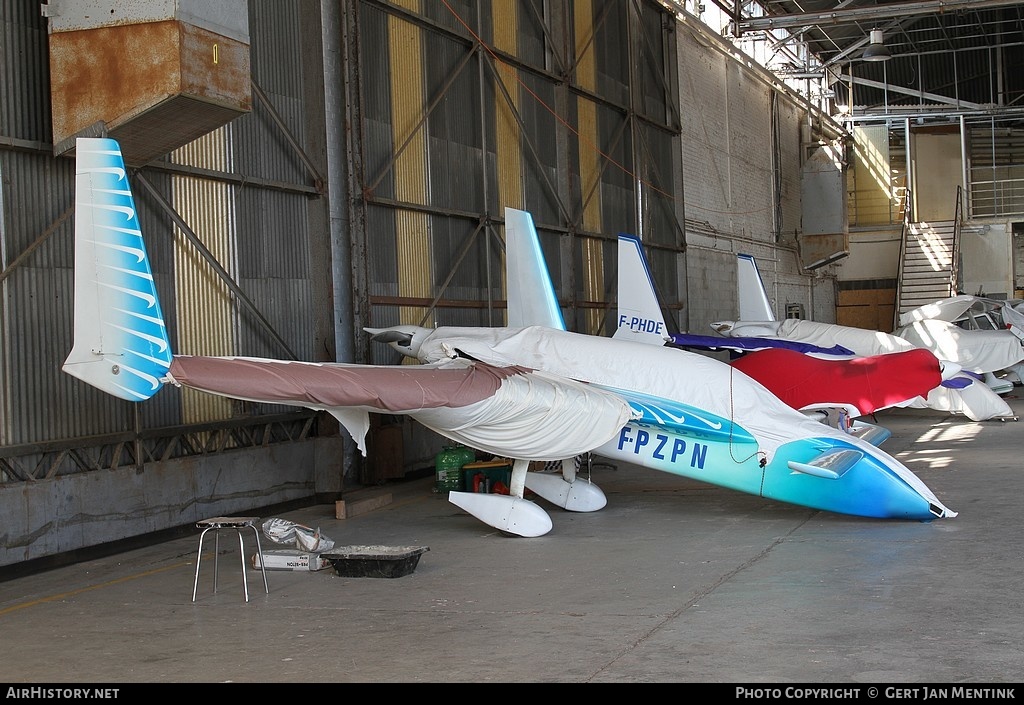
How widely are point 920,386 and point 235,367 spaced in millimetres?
8437

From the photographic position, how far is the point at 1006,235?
37750mm

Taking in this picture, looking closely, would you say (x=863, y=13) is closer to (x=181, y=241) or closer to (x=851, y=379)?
(x=851, y=379)

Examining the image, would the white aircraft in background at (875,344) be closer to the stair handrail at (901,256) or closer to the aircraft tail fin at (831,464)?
the aircraft tail fin at (831,464)

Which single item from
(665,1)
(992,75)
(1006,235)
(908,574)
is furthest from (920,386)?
(992,75)

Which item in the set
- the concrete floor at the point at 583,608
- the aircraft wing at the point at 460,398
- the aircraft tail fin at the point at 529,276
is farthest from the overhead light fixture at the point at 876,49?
the aircraft wing at the point at 460,398

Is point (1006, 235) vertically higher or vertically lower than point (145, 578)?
higher

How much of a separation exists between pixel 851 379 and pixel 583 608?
6.62m

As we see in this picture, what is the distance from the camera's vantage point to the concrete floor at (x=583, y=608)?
5754 mm

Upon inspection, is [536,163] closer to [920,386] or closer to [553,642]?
[920,386]

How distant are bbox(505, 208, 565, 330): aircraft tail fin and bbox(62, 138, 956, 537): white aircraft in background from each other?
1.79m

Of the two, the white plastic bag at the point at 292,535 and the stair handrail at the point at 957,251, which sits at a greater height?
the stair handrail at the point at 957,251

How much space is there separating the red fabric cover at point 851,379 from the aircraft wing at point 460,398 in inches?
116

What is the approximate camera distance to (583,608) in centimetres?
716

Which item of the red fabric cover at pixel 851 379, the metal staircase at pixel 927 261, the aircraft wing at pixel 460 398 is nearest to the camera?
the aircraft wing at pixel 460 398
